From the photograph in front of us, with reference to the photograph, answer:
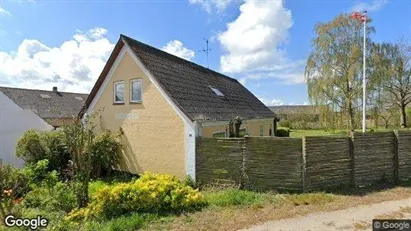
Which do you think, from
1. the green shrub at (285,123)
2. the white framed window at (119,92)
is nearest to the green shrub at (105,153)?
the white framed window at (119,92)

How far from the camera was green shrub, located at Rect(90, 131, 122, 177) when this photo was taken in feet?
46.3

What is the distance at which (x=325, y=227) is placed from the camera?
720 centimetres

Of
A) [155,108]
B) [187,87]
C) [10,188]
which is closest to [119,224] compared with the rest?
[10,188]

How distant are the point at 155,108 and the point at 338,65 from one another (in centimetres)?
2012

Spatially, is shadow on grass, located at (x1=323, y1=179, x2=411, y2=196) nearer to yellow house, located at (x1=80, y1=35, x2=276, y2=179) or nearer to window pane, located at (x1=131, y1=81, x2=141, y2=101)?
yellow house, located at (x1=80, y1=35, x2=276, y2=179)

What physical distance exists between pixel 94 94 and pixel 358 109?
2351 cm

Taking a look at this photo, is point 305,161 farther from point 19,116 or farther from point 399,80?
point 399,80

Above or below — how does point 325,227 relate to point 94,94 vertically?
below

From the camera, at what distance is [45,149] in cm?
1508

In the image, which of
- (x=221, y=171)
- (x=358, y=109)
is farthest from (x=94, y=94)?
(x=358, y=109)

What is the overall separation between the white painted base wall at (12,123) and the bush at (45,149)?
7.11 m

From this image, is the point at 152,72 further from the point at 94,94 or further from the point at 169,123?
the point at 94,94

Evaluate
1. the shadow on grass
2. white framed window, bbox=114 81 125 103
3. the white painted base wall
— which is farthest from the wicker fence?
the white painted base wall

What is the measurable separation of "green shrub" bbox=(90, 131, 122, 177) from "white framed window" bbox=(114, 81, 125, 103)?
167 centimetres
